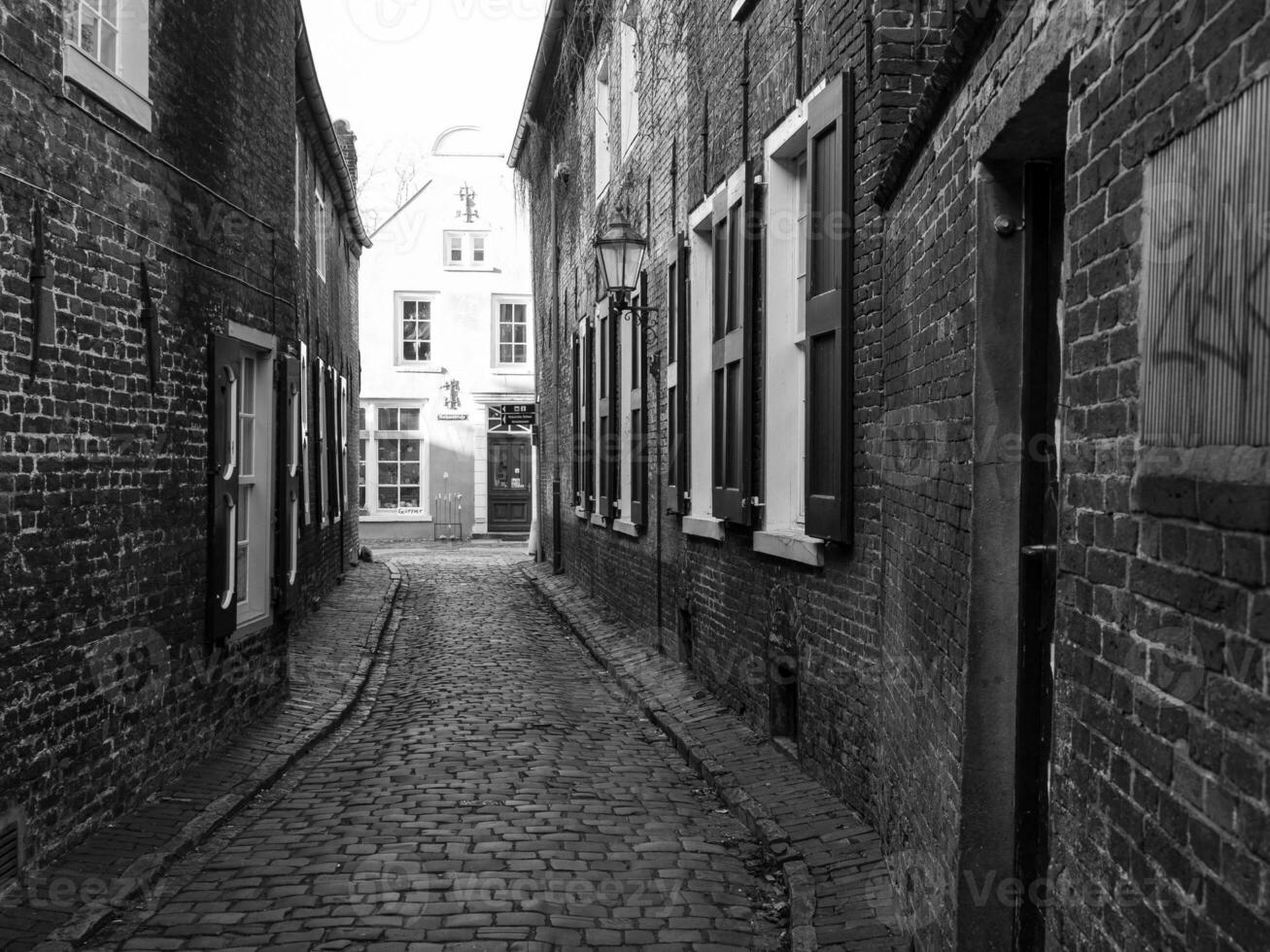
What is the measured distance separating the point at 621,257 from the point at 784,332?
3708mm

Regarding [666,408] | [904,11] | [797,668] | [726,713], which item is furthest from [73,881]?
[666,408]

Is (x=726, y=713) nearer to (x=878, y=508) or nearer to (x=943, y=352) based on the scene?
(x=878, y=508)

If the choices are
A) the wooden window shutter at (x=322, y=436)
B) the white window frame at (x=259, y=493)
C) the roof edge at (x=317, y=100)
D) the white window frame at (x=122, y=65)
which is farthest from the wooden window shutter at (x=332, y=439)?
the white window frame at (x=122, y=65)

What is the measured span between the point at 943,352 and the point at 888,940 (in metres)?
2.09

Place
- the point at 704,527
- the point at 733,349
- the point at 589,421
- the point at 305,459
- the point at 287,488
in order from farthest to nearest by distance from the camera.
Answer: the point at 589,421 < the point at 305,459 < the point at 287,488 < the point at 704,527 < the point at 733,349

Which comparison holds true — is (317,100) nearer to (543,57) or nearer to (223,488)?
(543,57)

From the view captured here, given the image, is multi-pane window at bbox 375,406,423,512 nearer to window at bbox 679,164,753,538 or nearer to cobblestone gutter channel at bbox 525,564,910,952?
cobblestone gutter channel at bbox 525,564,910,952

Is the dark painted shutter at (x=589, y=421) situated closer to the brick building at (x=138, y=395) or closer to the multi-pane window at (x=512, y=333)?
the brick building at (x=138, y=395)

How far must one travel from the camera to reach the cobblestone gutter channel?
493 centimetres

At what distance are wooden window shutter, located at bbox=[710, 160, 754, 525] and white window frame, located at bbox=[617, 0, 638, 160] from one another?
14.1 ft

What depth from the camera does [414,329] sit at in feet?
105

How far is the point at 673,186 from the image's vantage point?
434 inches

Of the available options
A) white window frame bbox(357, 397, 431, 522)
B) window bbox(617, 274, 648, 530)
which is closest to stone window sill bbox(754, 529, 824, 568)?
window bbox(617, 274, 648, 530)

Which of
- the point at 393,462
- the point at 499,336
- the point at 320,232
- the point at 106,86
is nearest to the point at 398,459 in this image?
the point at 393,462
